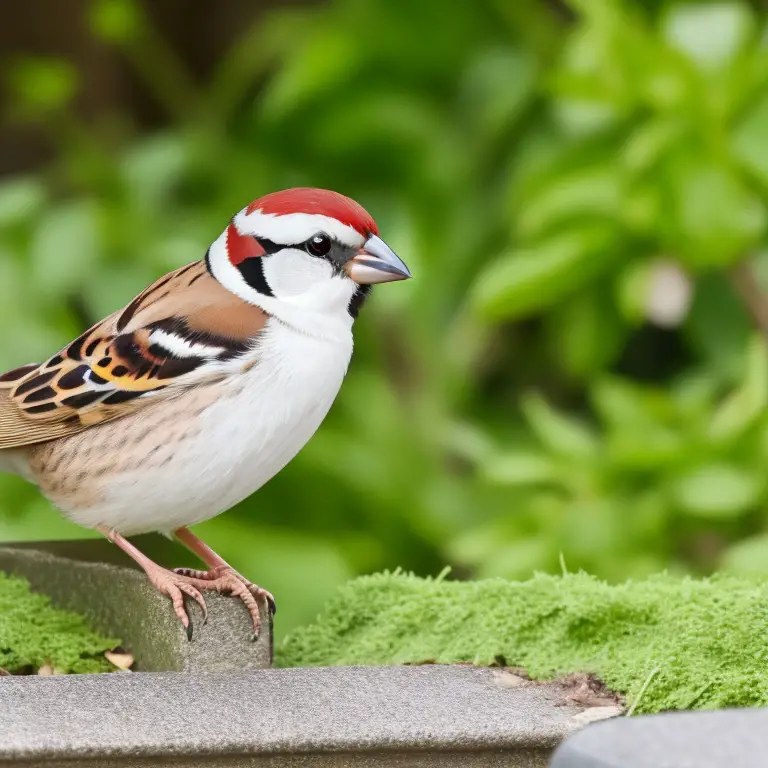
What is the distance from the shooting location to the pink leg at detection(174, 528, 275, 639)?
2176 millimetres

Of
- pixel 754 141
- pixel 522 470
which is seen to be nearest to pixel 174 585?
pixel 522 470

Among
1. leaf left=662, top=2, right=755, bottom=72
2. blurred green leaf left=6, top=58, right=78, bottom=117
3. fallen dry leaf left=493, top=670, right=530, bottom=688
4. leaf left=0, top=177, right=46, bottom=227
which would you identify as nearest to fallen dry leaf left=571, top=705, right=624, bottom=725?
fallen dry leaf left=493, top=670, right=530, bottom=688

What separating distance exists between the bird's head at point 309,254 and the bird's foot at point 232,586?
427 millimetres

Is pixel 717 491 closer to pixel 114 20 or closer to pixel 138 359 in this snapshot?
pixel 138 359

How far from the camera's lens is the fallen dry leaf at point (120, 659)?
2238 millimetres

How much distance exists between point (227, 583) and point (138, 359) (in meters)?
0.37

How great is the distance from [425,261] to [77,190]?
3.62 feet

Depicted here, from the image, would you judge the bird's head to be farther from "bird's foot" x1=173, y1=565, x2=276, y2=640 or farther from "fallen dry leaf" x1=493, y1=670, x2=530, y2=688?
"fallen dry leaf" x1=493, y1=670, x2=530, y2=688

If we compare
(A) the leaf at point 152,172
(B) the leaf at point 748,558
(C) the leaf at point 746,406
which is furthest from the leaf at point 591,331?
(A) the leaf at point 152,172

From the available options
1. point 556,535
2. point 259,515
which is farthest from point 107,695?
point 259,515

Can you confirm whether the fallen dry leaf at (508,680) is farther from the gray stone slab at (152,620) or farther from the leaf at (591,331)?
the leaf at (591,331)

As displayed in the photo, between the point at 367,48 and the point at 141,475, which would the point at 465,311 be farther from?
the point at 141,475

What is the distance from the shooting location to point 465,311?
14.0 ft

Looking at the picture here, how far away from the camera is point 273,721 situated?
5.85 ft
